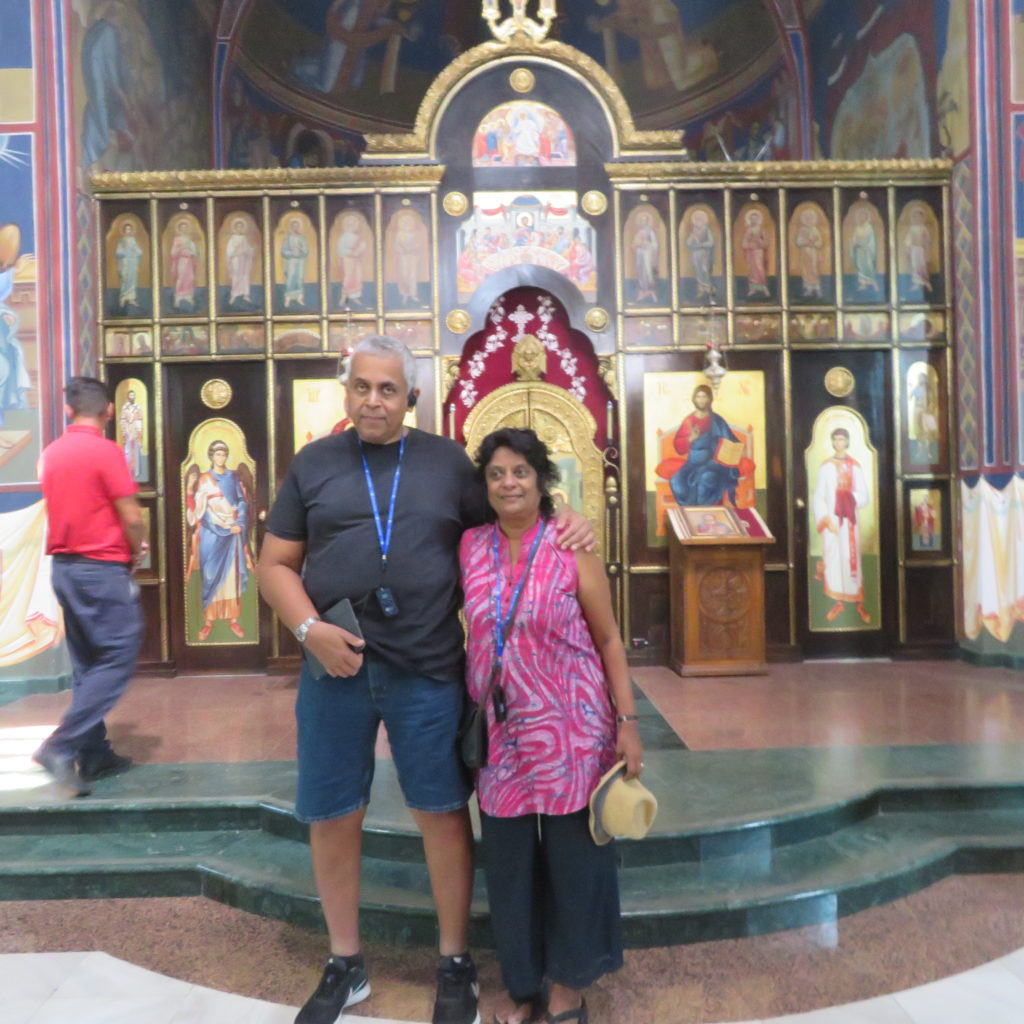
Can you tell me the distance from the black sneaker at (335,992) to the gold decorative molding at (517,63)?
22.6ft

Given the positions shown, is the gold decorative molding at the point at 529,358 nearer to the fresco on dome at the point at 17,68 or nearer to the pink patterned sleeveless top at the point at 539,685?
the fresco on dome at the point at 17,68

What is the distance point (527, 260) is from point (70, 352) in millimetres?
3963

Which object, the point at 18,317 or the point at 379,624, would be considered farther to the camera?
the point at 18,317

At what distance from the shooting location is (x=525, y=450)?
2691 mm

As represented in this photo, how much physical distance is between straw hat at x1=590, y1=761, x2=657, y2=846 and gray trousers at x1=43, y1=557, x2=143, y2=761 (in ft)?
9.82

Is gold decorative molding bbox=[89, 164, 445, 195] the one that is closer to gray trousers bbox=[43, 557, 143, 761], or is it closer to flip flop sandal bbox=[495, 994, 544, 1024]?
gray trousers bbox=[43, 557, 143, 761]

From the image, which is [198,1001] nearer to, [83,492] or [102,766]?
[102,766]

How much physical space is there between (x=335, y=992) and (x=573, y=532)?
1.67 m

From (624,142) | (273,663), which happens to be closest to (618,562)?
(273,663)

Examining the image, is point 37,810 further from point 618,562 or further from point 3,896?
point 618,562

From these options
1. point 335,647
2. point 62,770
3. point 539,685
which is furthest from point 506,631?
point 62,770

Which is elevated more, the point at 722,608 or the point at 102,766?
the point at 722,608

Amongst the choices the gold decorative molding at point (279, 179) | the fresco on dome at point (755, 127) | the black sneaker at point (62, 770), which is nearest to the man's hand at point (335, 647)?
the black sneaker at point (62, 770)

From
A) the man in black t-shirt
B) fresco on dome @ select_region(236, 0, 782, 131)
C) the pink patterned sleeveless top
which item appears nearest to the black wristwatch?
the man in black t-shirt
